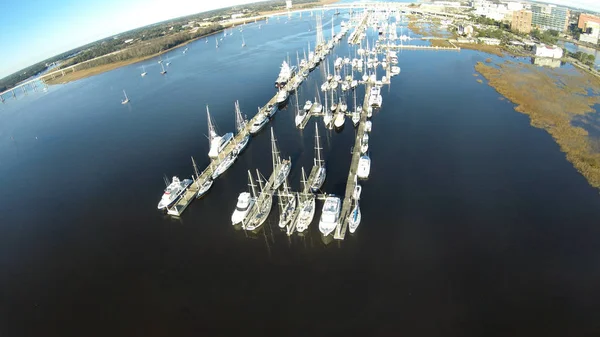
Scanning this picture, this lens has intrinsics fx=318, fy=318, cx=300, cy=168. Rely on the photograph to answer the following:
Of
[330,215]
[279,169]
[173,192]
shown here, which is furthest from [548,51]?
[173,192]

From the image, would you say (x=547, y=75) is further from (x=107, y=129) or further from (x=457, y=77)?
(x=107, y=129)

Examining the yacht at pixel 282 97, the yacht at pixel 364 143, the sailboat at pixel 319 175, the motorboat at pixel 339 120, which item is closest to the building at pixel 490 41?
the yacht at pixel 282 97

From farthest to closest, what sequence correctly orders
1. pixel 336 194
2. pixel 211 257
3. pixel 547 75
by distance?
pixel 547 75, pixel 336 194, pixel 211 257

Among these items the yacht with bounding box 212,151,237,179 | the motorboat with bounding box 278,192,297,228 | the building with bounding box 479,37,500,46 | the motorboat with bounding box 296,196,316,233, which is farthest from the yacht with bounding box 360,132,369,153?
the building with bounding box 479,37,500,46

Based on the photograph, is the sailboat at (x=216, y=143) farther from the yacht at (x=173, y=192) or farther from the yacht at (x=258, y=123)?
the yacht at (x=173, y=192)

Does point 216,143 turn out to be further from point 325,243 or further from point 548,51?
point 548,51

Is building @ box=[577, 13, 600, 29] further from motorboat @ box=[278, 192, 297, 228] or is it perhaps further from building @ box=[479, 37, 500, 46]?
motorboat @ box=[278, 192, 297, 228]

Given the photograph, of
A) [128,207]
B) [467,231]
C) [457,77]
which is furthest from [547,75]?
[128,207]
